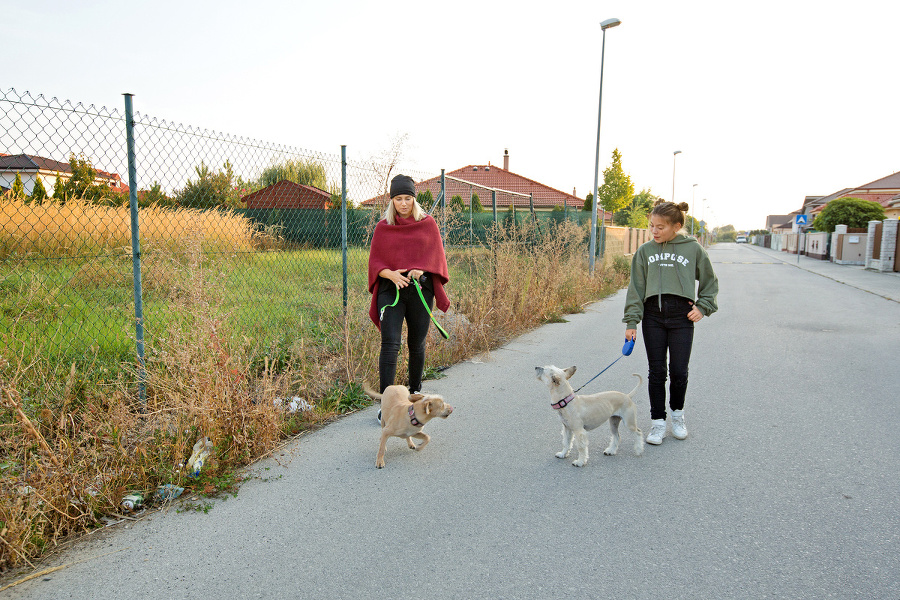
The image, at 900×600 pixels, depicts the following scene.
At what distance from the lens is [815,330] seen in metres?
9.23

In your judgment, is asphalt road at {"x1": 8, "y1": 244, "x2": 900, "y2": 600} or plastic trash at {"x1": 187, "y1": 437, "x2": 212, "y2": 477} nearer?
asphalt road at {"x1": 8, "y1": 244, "x2": 900, "y2": 600}

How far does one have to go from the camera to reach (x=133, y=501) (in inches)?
124

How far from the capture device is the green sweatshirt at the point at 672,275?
13.7 ft

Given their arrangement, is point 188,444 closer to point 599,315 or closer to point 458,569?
point 458,569

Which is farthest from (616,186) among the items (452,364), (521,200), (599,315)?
(452,364)

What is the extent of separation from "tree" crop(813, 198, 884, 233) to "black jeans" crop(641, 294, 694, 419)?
41.4m

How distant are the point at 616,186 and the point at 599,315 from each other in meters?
41.0

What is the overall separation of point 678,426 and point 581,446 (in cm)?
102

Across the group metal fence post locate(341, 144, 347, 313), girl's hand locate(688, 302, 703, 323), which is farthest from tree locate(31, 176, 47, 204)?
girl's hand locate(688, 302, 703, 323)

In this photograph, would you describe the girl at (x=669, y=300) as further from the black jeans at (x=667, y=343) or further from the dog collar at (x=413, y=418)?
the dog collar at (x=413, y=418)

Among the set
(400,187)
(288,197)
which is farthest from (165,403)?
(288,197)

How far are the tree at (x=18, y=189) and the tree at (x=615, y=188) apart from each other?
48.1 metres

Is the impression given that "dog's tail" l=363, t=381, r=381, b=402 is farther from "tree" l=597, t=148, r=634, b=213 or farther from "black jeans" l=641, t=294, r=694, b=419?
"tree" l=597, t=148, r=634, b=213

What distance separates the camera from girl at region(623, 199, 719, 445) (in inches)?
165
